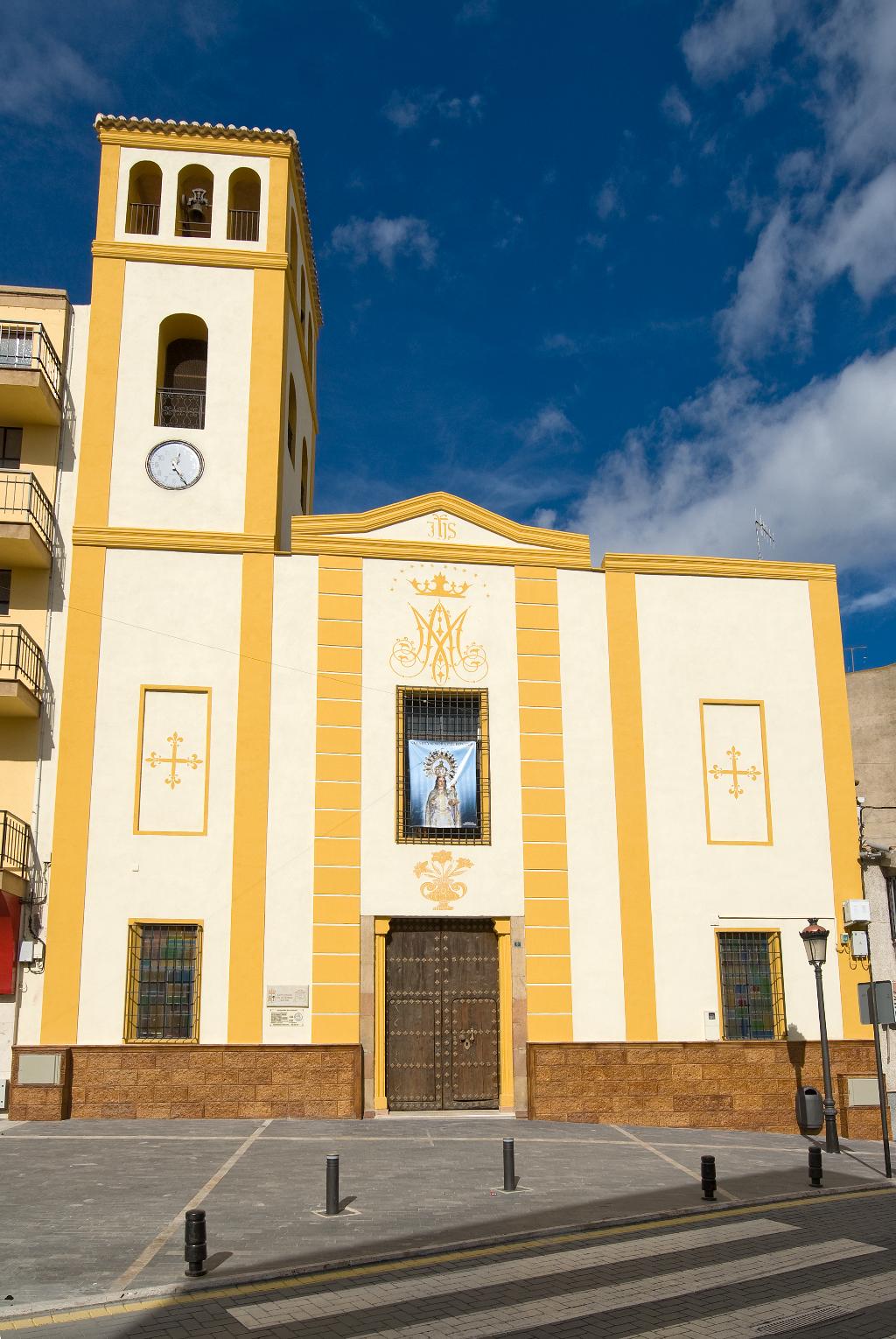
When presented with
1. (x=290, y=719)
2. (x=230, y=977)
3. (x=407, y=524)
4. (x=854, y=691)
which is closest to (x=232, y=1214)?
(x=230, y=977)

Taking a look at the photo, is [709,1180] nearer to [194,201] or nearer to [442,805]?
[442,805]

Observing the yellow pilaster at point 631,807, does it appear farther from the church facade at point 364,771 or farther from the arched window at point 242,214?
the arched window at point 242,214

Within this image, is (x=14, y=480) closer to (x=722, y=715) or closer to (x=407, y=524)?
(x=407, y=524)

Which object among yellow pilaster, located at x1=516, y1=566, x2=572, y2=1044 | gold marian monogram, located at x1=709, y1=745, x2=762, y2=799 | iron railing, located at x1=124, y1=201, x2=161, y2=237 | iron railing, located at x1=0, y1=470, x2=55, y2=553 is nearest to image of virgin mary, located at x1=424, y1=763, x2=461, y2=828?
yellow pilaster, located at x1=516, y1=566, x2=572, y2=1044

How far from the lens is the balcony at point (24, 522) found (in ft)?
63.1

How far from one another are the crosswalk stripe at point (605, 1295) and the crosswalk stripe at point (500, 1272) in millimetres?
25

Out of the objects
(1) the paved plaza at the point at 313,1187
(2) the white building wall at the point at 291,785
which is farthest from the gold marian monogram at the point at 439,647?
(1) the paved plaza at the point at 313,1187

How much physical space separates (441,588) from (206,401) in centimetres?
566

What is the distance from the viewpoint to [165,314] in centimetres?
2169

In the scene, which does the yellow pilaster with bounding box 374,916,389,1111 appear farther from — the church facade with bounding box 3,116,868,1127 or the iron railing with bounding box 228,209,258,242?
the iron railing with bounding box 228,209,258,242

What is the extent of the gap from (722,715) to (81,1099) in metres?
12.7

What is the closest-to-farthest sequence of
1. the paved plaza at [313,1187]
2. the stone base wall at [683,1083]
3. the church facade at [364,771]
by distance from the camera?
the paved plaza at [313,1187]
the church facade at [364,771]
the stone base wall at [683,1083]

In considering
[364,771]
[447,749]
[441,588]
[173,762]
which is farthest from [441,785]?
[173,762]

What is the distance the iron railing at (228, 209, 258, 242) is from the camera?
902 inches
